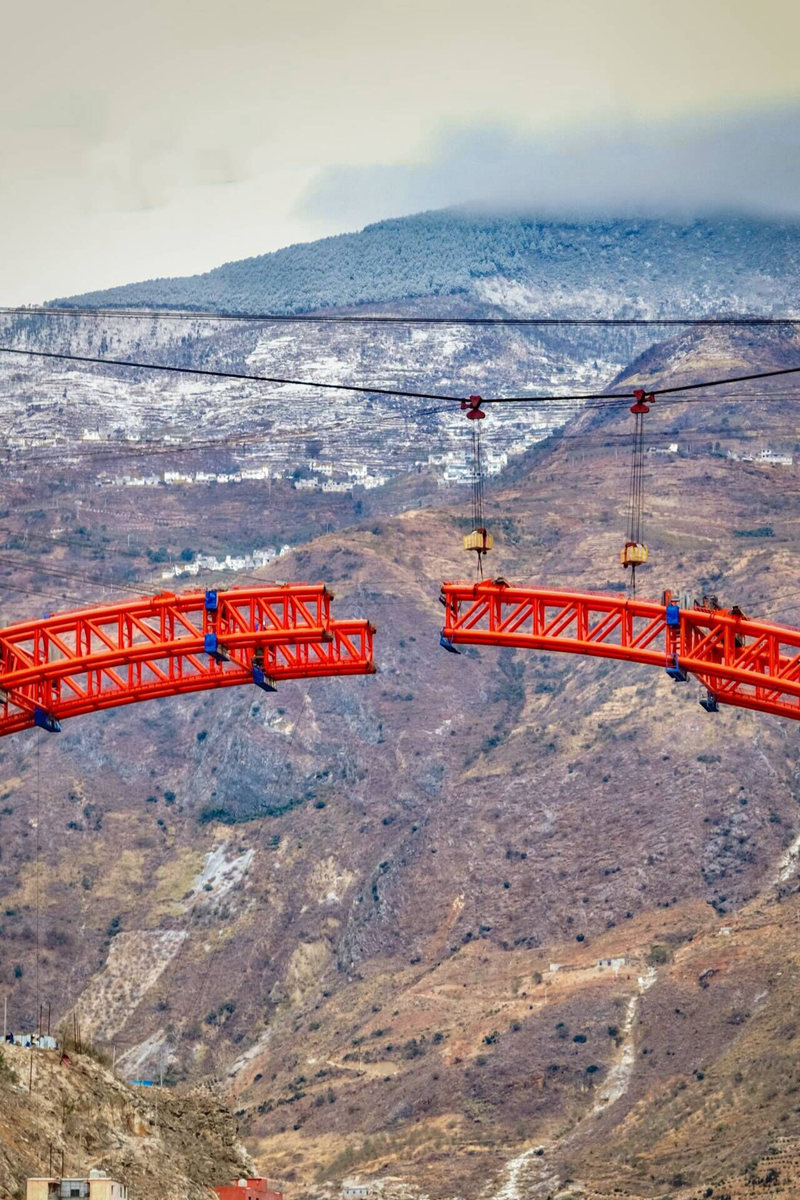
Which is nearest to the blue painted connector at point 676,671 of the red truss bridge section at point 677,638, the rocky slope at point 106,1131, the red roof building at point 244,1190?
the red truss bridge section at point 677,638

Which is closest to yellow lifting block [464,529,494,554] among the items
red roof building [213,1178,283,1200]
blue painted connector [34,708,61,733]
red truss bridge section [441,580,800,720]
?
red truss bridge section [441,580,800,720]

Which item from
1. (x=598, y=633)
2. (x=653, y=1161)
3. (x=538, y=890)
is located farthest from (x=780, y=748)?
(x=598, y=633)

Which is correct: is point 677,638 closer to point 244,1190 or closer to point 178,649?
point 178,649

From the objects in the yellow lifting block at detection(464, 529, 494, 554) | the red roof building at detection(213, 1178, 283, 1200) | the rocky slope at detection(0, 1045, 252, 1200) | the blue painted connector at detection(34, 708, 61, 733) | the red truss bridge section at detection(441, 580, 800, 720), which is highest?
the yellow lifting block at detection(464, 529, 494, 554)

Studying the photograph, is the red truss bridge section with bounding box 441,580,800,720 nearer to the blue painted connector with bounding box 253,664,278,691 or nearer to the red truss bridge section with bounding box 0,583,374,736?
the red truss bridge section with bounding box 0,583,374,736

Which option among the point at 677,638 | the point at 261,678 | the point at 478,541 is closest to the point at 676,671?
the point at 677,638

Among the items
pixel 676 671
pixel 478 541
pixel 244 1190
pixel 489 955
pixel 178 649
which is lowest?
pixel 489 955

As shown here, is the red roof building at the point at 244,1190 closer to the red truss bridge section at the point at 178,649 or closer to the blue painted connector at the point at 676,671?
the red truss bridge section at the point at 178,649
